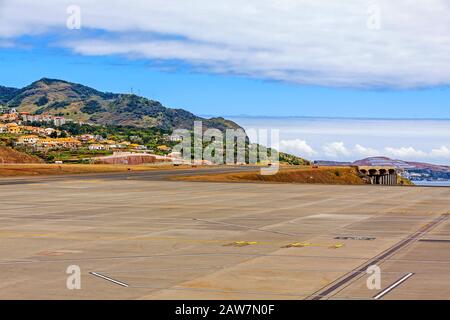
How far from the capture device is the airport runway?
20281 millimetres

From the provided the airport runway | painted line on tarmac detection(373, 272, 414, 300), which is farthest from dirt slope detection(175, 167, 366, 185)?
painted line on tarmac detection(373, 272, 414, 300)

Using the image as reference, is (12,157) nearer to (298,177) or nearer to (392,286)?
(298,177)

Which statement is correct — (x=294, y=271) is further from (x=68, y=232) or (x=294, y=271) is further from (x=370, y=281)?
(x=68, y=232)

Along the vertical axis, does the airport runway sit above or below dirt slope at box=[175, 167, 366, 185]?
below

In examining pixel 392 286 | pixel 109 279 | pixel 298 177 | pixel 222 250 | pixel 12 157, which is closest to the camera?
pixel 392 286

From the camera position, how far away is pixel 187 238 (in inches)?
1296

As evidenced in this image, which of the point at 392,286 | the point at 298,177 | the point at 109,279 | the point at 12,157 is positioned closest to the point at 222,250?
the point at 109,279

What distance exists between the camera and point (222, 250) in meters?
28.8

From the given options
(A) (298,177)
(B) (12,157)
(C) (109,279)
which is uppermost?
(B) (12,157)

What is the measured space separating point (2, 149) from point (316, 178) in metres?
85.0

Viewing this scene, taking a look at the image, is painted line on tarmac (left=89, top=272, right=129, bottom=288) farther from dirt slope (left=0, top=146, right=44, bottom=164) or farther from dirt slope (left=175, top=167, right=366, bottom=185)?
dirt slope (left=0, top=146, right=44, bottom=164)

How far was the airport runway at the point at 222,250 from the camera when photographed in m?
20.3
